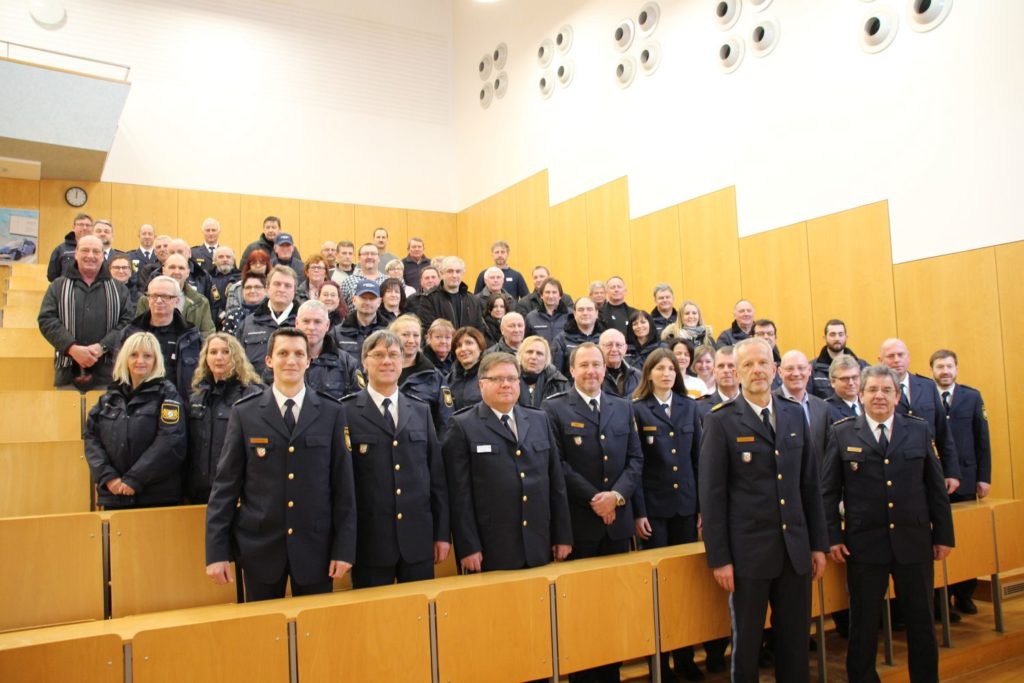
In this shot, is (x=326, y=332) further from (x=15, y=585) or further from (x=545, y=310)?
(x=545, y=310)

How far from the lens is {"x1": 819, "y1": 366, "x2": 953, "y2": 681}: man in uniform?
313 cm

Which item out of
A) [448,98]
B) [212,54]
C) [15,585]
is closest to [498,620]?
[15,585]

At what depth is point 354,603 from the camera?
2.33 meters

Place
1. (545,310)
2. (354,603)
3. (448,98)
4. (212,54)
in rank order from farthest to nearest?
1. (448,98)
2. (212,54)
3. (545,310)
4. (354,603)

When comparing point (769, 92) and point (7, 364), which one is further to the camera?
point (769, 92)

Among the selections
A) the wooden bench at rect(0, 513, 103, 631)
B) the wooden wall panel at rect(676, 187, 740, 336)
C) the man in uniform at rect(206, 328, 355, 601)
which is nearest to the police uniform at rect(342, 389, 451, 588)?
the man in uniform at rect(206, 328, 355, 601)

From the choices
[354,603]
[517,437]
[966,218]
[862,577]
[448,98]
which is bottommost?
[862,577]

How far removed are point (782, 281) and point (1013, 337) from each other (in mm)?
1964

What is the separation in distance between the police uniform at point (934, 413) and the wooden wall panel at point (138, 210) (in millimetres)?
8867

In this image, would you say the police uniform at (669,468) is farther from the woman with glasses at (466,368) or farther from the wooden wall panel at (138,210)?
the wooden wall panel at (138,210)

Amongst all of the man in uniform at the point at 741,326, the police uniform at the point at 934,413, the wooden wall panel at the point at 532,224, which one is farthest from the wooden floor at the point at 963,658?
the wooden wall panel at the point at 532,224

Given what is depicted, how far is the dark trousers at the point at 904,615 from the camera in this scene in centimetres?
310

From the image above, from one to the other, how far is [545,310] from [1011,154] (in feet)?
11.3

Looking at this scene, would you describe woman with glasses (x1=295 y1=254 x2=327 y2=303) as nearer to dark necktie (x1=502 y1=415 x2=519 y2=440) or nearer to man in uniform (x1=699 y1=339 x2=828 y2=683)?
dark necktie (x1=502 y1=415 x2=519 y2=440)
